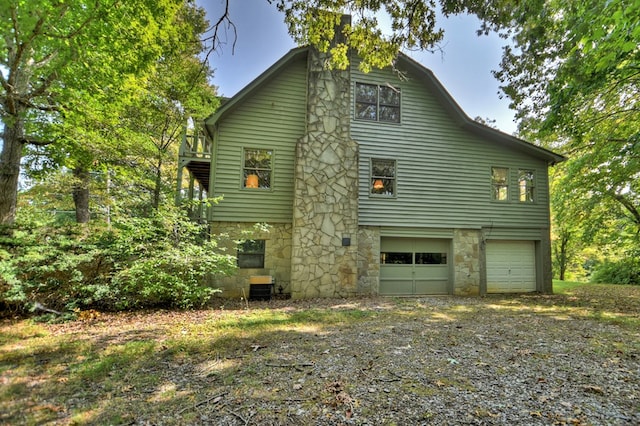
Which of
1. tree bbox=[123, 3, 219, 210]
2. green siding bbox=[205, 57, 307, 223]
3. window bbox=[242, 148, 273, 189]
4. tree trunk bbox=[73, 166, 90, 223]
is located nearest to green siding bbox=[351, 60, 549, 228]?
green siding bbox=[205, 57, 307, 223]

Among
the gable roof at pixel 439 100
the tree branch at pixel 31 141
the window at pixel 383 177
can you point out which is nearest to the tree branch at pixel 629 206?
the gable roof at pixel 439 100

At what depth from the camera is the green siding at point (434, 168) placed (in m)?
9.98

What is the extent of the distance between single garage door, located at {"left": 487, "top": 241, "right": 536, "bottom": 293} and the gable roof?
3453 mm

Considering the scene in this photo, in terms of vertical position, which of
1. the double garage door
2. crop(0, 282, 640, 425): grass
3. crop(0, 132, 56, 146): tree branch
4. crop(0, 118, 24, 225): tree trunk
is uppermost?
crop(0, 132, 56, 146): tree branch

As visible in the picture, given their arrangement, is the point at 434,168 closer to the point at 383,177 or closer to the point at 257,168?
the point at 383,177

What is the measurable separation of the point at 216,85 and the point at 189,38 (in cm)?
1290

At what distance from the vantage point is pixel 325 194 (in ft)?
29.6

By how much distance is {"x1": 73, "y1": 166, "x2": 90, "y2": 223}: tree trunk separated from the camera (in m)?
12.3

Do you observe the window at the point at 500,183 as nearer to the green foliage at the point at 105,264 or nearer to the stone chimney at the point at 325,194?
the stone chimney at the point at 325,194

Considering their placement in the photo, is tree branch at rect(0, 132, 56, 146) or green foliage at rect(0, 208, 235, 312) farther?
tree branch at rect(0, 132, 56, 146)

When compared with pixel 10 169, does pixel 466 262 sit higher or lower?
lower

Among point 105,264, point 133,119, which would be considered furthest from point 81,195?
point 105,264

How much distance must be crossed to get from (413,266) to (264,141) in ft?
21.1

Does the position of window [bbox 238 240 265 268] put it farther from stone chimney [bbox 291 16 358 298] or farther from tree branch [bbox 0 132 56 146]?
tree branch [bbox 0 132 56 146]
